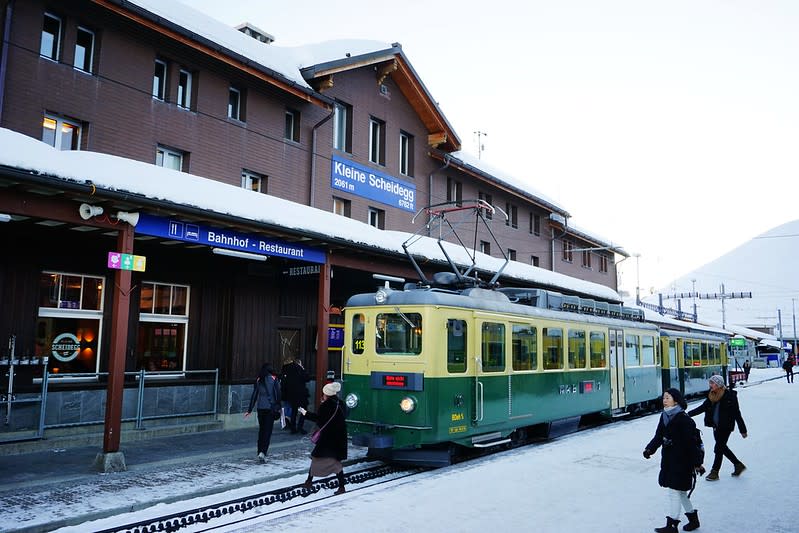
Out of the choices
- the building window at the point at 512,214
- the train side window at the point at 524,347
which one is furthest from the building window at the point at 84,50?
the building window at the point at 512,214

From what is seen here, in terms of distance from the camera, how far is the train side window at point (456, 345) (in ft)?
33.4

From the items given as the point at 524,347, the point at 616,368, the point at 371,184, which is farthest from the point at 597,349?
the point at 371,184

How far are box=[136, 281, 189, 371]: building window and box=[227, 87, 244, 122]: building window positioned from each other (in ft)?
15.9

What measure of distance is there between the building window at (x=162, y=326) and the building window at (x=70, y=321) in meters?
0.97

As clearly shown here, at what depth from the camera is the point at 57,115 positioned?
1285 cm

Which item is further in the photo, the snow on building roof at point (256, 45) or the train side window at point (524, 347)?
the snow on building roof at point (256, 45)

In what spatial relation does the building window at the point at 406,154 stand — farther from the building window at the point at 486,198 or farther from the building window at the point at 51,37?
the building window at the point at 51,37

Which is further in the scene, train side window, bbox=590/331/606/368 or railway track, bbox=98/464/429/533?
train side window, bbox=590/331/606/368

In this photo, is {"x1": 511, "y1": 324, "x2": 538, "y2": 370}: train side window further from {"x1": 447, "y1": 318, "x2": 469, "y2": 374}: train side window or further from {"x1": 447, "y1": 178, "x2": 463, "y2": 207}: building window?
{"x1": 447, "y1": 178, "x2": 463, "y2": 207}: building window

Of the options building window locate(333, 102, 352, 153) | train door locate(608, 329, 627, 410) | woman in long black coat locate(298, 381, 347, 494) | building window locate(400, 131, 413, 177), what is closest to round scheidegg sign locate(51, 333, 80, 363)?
woman in long black coat locate(298, 381, 347, 494)

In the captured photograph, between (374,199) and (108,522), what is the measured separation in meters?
14.3

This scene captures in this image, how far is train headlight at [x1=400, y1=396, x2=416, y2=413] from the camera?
9812mm

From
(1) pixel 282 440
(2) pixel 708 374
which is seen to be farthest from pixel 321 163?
(2) pixel 708 374

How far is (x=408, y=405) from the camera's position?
983 centimetres
